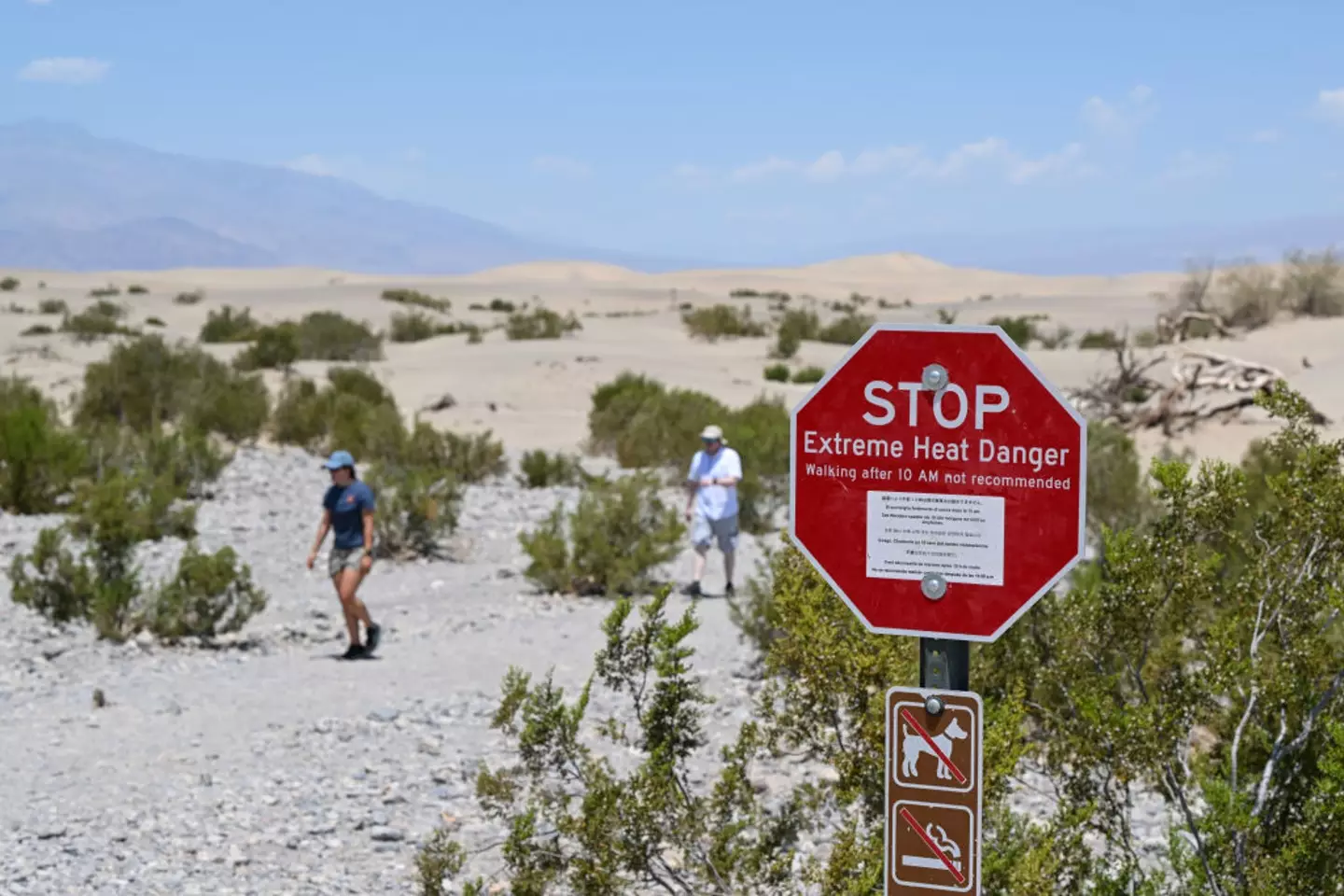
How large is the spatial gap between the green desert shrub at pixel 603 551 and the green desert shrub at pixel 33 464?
5.40 m

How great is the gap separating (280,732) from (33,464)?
26.5 ft

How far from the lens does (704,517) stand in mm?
12281

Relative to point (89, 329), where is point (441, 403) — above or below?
below

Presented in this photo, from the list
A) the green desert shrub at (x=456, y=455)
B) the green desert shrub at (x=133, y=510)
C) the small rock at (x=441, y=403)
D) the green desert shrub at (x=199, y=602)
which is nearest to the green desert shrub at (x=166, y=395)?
the small rock at (x=441, y=403)

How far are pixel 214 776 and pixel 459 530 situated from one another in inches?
319

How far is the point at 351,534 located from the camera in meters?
10.8

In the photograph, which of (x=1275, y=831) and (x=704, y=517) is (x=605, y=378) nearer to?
(x=704, y=517)

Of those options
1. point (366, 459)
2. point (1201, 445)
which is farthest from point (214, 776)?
point (1201, 445)

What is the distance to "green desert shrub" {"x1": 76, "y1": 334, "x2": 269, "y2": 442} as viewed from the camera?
20516 mm

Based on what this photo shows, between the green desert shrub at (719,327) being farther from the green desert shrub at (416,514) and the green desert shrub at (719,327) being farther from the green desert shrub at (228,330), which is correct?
the green desert shrub at (416,514)

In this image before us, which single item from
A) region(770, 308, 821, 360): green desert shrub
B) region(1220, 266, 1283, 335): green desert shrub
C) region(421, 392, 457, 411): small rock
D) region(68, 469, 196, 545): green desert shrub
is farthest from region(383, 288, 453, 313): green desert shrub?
region(68, 469, 196, 545): green desert shrub

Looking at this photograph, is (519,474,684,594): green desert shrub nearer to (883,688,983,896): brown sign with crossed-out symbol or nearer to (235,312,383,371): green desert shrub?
(883,688,983,896): brown sign with crossed-out symbol

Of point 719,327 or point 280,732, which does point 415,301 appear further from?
point 280,732

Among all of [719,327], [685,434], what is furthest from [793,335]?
[685,434]
